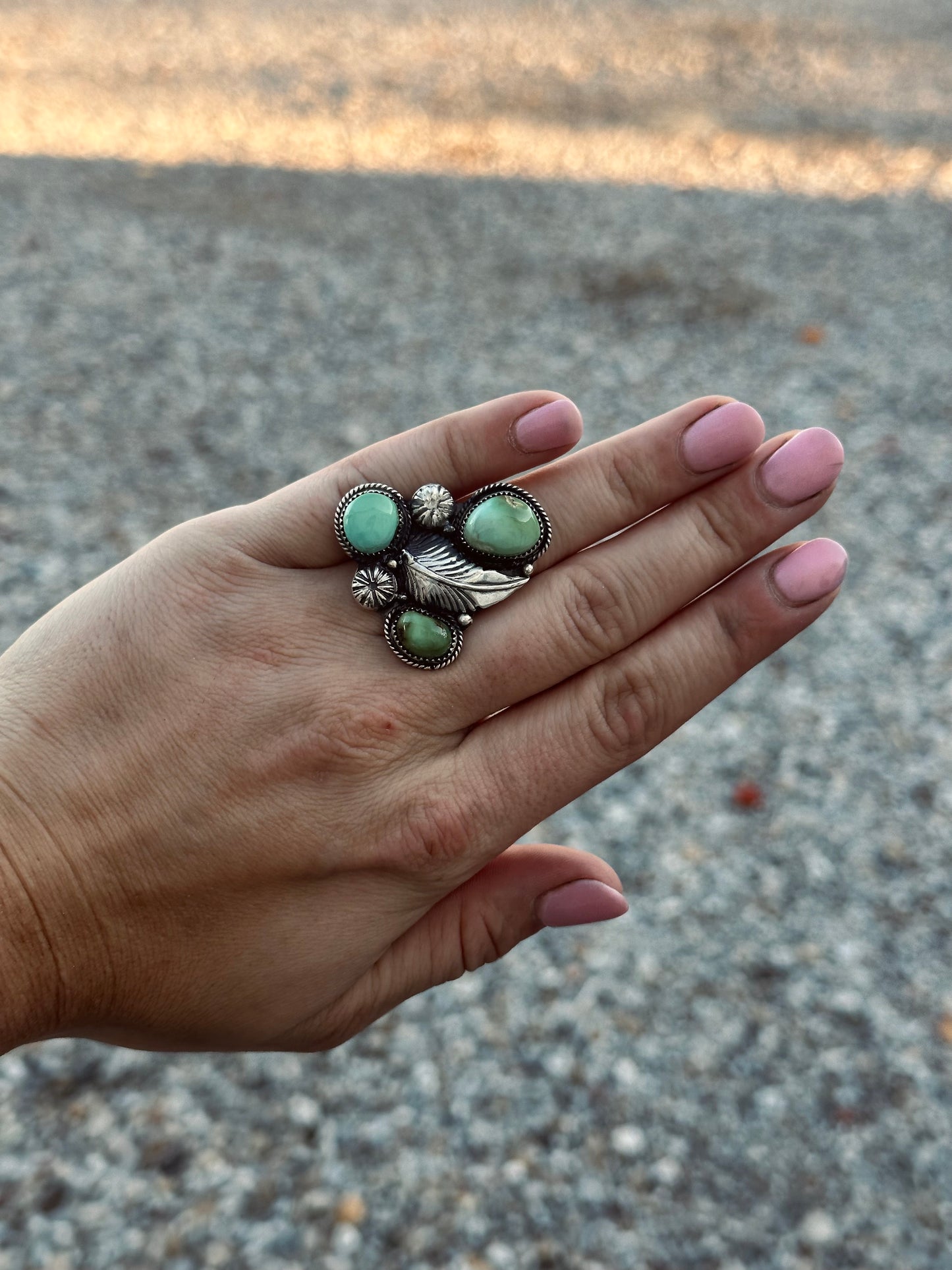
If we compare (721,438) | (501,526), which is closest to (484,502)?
(501,526)

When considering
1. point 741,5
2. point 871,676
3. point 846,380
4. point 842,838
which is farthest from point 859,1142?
point 741,5

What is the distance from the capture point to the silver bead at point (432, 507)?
1902 millimetres

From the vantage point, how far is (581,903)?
78.3 inches

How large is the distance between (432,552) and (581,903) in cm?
79

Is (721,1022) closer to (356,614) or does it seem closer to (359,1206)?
(359,1206)

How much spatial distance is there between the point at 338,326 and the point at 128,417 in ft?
5.38

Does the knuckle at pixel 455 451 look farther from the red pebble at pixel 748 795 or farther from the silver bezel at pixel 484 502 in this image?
the red pebble at pixel 748 795

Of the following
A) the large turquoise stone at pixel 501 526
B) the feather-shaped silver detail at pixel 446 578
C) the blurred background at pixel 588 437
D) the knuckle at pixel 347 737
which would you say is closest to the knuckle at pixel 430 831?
the knuckle at pixel 347 737

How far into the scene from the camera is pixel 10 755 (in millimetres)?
1785

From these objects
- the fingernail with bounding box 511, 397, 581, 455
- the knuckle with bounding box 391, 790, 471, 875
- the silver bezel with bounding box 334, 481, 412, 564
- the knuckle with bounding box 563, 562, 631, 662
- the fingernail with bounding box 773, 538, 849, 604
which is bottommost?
the knuckle with bounding box 391, 790, 471, 875

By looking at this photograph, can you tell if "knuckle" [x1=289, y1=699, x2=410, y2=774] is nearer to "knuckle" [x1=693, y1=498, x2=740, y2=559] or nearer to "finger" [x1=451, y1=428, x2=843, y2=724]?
"finger" [x1=451, y1=428, x2=843, y2=724]

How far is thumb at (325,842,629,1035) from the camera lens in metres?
1.99

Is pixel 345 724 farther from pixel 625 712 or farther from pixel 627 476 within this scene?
pixel 627 476

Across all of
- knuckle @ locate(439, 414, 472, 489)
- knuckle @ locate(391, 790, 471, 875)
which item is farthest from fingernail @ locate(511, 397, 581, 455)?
knuckle @ locate(391, 790, 471, 875)
